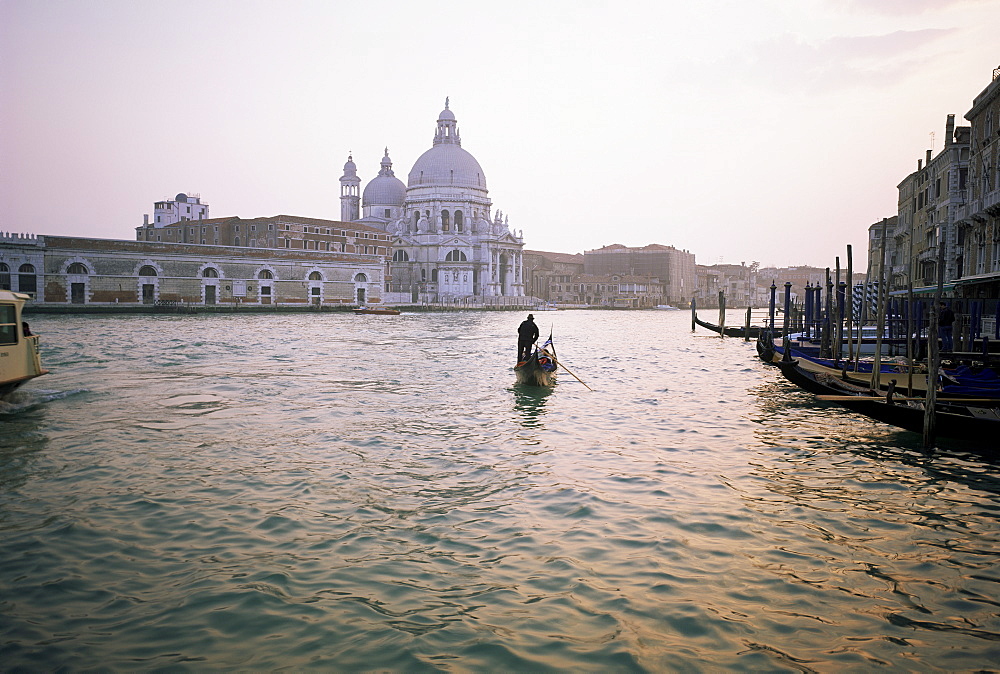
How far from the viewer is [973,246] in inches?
753

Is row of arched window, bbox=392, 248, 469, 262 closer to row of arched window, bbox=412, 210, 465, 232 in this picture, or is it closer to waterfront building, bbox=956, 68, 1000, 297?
row of arched window, bbox=412, 210, 465, 232

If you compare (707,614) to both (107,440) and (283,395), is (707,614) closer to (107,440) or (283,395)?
(107,440)

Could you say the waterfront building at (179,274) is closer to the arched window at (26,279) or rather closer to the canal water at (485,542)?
the arched window at (26,279)

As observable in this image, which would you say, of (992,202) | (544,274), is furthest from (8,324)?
(544,274)

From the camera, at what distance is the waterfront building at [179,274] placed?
39.2 metres

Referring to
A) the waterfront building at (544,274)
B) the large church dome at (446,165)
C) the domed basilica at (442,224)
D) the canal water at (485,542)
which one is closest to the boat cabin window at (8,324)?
the canal water at (485,542)

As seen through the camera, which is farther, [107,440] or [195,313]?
[195,313]

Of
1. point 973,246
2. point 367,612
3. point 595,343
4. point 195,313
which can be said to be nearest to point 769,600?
point 367,612

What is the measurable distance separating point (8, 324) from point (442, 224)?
65722mm

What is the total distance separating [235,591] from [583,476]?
351cm

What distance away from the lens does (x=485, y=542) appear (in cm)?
493

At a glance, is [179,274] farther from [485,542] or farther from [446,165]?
[485,542]

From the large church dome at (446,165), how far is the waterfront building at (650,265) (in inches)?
1022

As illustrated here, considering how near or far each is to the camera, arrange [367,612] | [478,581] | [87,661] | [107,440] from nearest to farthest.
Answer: [87,661] → [367,612] → [478,581] → [107,440]
